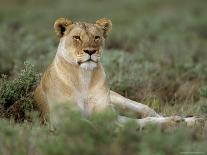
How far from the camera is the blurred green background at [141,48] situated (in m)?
9.54

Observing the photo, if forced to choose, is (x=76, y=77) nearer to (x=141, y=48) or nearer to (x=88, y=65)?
(x=88, y=65)

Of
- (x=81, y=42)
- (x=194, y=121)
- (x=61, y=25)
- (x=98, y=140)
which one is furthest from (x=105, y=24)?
(x=98, y=140)

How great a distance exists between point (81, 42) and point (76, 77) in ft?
1.36

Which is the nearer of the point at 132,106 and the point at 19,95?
the point at 19,95

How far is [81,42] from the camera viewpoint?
23.2 ft

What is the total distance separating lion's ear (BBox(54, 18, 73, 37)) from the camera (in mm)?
7449

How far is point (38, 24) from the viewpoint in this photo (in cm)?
Result: 1855

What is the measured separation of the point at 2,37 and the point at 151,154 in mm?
7727

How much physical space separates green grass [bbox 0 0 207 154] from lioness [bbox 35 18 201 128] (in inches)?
15.8

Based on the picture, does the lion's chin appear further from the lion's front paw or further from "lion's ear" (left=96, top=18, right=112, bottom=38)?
the lion's front paw

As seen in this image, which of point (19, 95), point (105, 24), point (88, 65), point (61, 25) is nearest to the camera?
point (88, 65)

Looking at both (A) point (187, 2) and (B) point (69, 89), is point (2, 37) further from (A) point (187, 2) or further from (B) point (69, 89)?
(A) point (187, 2)

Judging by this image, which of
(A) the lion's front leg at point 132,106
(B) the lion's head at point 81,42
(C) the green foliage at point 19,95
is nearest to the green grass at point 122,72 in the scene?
(C) the green foliage at point 19,95

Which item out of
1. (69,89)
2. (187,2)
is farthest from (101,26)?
(187,2)
